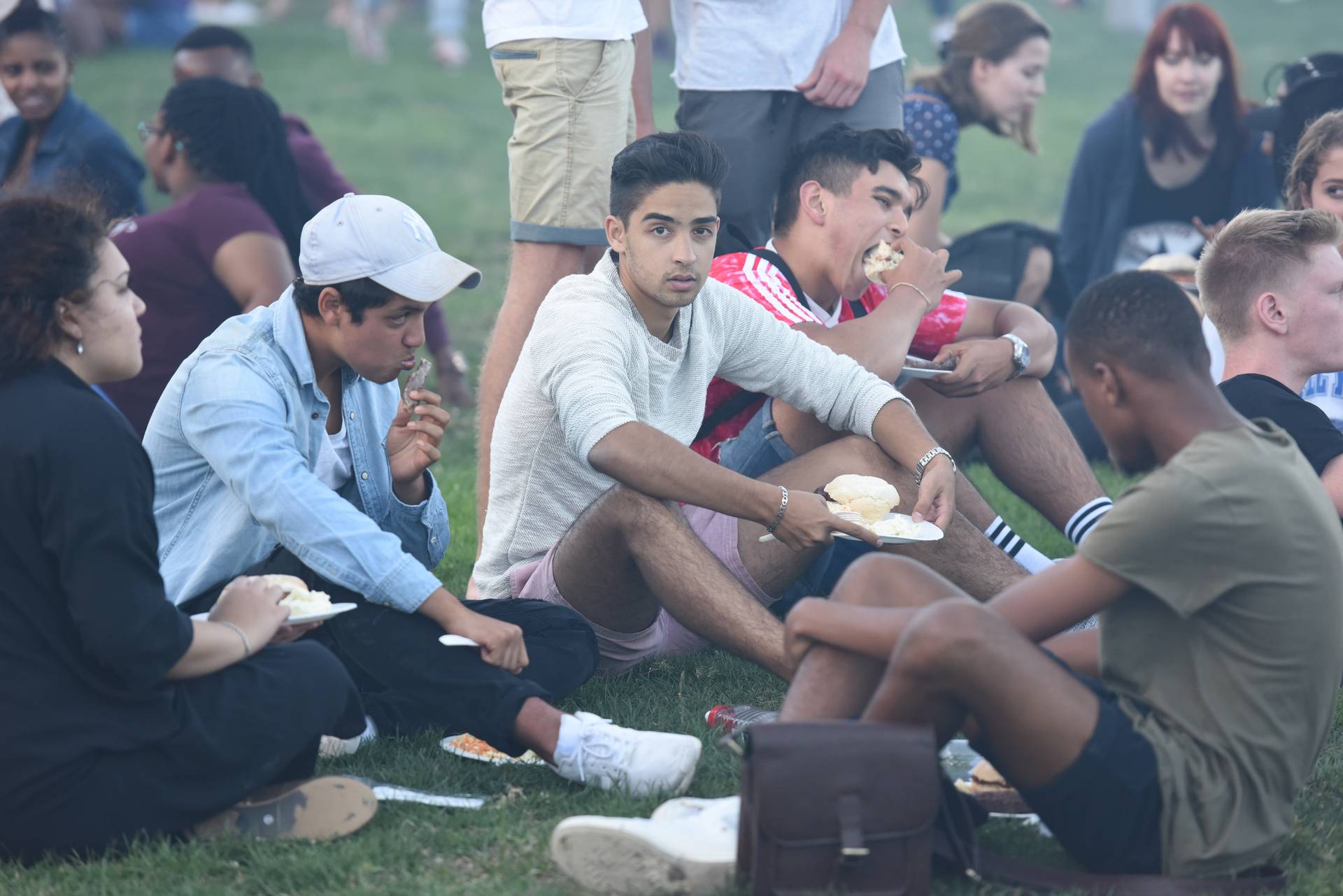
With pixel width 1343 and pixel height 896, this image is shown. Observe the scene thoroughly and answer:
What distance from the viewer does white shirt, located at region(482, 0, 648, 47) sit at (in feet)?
17.9

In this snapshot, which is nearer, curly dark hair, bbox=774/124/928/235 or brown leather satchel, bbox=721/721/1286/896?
brown leather satchel, bbox=721/721/1286/896

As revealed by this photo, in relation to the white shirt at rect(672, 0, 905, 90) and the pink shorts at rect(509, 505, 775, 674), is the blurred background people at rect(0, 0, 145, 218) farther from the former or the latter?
the pink shorts at rect(509, 505, 775, 674)

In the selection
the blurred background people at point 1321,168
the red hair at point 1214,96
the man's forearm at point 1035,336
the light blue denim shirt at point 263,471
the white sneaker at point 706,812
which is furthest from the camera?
the red hair at point 1214,96

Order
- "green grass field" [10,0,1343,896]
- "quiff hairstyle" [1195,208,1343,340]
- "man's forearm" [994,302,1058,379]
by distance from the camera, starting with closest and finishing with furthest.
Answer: "green grass field" [10,0,1343,896], "quiff hairstyle" [1195,208,1343,340], "man's forearm" [994,302,1058,379]

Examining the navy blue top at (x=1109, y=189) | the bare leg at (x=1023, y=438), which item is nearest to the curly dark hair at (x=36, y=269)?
the bare leg at (x=1023, y=438)

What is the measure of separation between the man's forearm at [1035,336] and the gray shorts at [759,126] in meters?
1.08

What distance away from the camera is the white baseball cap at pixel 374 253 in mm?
3973

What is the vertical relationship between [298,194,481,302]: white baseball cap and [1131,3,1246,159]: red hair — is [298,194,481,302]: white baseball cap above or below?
below

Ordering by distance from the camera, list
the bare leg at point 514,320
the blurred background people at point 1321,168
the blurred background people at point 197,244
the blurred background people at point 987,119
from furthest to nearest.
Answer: the blurred background people at point 987,119
the blurred background people at point 197,244
the blurred background people at point 1321,168
the bare leg at point 514,320

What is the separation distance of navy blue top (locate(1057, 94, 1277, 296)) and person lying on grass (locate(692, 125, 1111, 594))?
2747 millimetres

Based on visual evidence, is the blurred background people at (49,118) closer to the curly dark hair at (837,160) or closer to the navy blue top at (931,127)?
the curly dark hair at (837,160)

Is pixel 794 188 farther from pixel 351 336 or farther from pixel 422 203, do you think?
pixel 422 203

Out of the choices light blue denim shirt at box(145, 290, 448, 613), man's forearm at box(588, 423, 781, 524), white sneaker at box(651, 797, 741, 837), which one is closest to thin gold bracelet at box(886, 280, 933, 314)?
man's forearm at box(588, 423, 781, 524)

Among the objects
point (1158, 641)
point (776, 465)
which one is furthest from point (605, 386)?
point (1158, 641)
